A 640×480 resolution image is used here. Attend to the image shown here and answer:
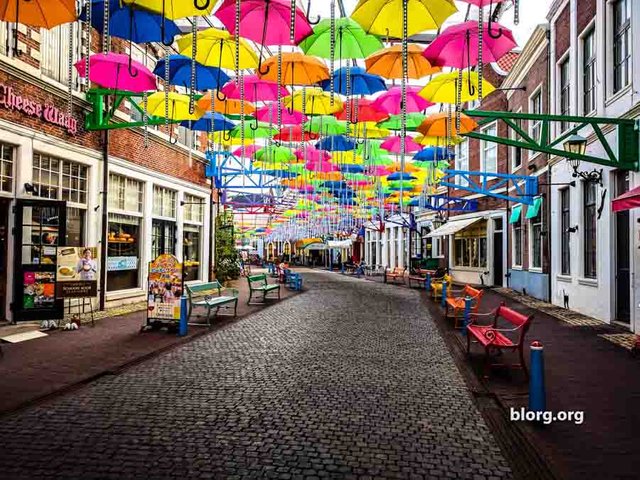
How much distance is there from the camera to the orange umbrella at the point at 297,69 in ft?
25.2

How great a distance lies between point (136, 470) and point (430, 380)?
157 inches

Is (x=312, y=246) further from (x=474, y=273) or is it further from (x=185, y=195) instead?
(x=185, y=195)

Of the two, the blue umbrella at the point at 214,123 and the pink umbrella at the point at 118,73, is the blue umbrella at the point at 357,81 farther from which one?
the blue umbrella at the point at 214,123

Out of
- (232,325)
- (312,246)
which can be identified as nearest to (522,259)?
(232,325)

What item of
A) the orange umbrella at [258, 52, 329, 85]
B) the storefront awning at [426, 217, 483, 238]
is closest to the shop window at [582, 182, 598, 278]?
the orange umbrella at [258, 52, 329, 85]

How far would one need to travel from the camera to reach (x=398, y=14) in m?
6.02

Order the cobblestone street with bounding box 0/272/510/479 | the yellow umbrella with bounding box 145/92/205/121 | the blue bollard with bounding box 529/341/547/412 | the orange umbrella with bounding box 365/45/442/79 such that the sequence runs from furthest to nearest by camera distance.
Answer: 1. the yellow umbrella with bounding box 145/92/205/121
2. the orange umbrella with bounding box 365/45/442/79
3. the blue bollard with bounding box 529/341/547/412
4. the cobblestone street with bounding box 0/272/510/479

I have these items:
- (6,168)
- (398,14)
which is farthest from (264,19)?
(6,168)

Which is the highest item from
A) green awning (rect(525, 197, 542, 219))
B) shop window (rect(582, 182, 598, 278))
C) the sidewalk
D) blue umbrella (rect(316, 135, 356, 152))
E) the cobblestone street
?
blue umbrella (rect(316, 135, 356, 152))

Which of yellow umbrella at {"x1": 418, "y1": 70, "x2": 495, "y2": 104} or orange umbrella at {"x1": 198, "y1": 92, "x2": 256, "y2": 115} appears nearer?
yellow umbrella at {"x1": 418, "y1": 70, "x2": 495, "y2": 104}

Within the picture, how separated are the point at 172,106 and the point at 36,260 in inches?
172

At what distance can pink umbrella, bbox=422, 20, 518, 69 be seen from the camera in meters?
6.79

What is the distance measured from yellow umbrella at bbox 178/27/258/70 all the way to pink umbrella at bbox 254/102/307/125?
81.8 inches

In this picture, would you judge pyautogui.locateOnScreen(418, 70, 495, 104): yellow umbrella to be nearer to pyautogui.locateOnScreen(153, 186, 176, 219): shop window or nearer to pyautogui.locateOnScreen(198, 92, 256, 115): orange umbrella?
pyautogui.locateOnScreen(198, 92, 256, 115): orange umbrella
